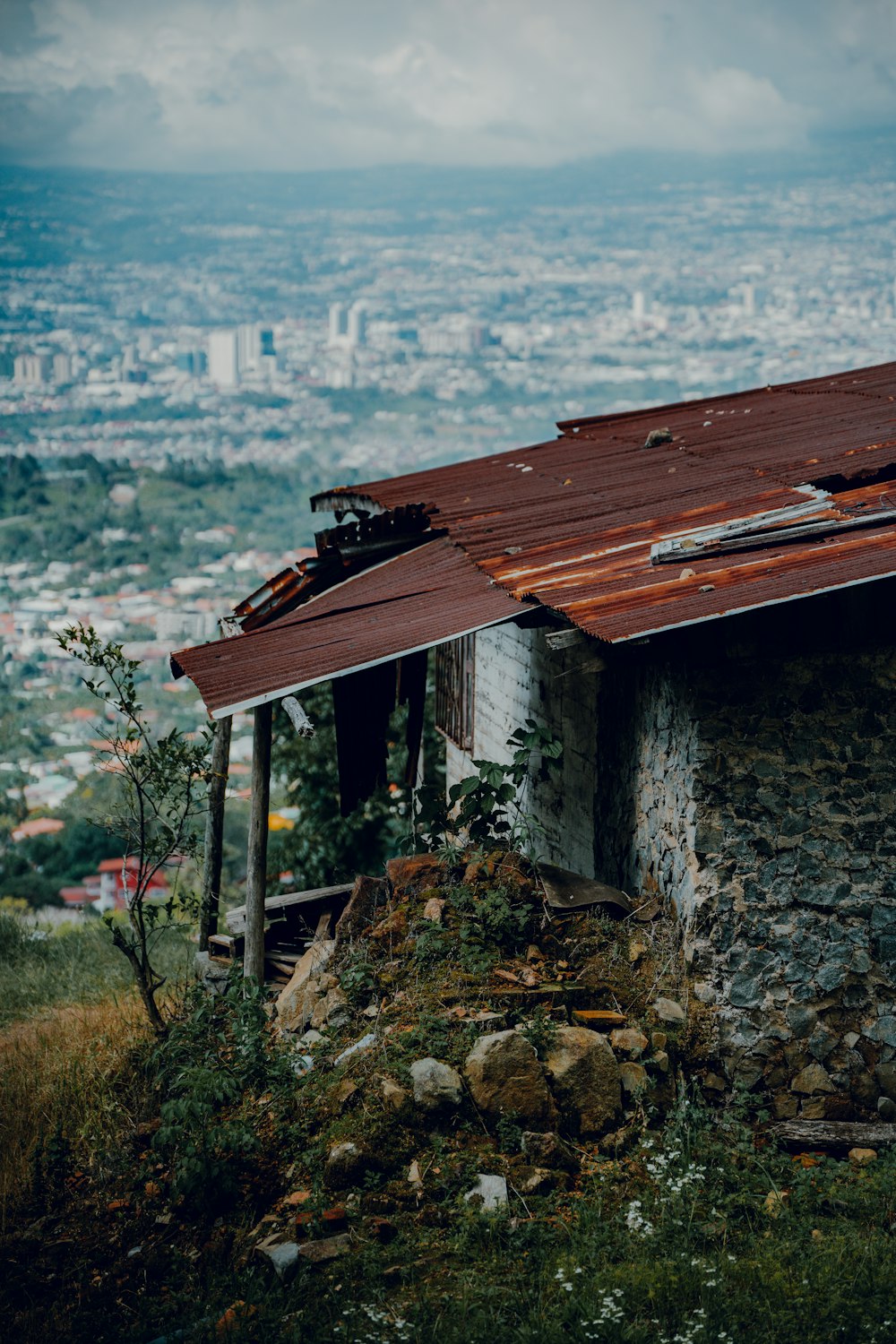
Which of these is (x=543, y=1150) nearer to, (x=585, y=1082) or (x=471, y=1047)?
(x=585, y=1082)

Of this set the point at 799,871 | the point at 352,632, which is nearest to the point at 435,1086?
the point at 799,871

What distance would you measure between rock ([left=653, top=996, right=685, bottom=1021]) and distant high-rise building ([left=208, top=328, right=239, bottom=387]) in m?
81.8

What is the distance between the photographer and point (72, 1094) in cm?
684

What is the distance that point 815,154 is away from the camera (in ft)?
404

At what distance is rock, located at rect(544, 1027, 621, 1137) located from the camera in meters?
5.42

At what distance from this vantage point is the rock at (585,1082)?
5422mm

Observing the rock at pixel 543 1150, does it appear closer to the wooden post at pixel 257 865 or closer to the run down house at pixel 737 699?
the run down house at pixel 737 699

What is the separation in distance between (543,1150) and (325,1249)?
1.01 m

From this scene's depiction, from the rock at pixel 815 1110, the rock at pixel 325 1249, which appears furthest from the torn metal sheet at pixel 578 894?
the rock at pixel 325 1249

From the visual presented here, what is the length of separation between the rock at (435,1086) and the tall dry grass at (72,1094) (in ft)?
5.80

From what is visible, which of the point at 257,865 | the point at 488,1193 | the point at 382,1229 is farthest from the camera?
the point at 257,865

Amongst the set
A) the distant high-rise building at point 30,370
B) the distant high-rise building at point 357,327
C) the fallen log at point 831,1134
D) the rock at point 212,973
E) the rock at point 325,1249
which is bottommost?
the rock at point 212,973

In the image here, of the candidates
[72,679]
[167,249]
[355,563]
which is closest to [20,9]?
[167,249]

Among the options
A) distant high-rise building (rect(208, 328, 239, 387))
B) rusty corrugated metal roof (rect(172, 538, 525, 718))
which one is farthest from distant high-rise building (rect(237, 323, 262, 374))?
rusty corrugated metal roof (rect(172, 538, 525, 718))
